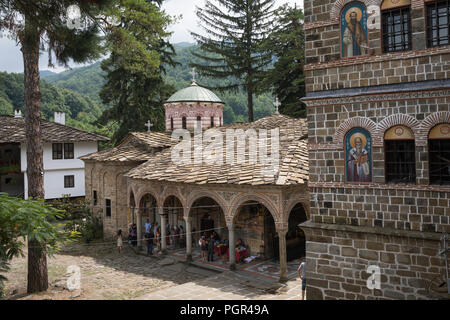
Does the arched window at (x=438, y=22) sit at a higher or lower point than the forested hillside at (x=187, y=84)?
lower

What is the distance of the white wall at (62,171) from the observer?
2577 cm

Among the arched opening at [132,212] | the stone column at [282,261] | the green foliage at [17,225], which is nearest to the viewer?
the green foliage at [17,225]

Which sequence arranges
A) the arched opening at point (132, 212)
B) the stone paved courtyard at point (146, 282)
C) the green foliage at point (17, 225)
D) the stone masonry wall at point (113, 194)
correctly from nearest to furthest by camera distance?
the green foliage at point (17, 225)
the stone paved courtyard at point (146, 282)
the arched opening at point (132, 212)
the stone masonry wall at point (113, 194)

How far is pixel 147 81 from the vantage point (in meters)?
28.8

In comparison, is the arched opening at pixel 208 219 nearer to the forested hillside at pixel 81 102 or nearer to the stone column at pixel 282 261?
the stone column at pixel 282 261

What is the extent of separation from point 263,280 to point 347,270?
4.96m

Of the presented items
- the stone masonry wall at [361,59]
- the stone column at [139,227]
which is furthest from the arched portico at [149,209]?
the stone masonry wall at [361,59]

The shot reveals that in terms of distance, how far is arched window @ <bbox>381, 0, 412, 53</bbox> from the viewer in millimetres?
7258

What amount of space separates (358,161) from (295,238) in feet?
27.2

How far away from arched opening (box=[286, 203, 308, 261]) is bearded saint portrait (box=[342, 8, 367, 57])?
8743 mm

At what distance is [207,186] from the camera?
14.2m

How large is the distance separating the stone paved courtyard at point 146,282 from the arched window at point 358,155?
470 centimetres

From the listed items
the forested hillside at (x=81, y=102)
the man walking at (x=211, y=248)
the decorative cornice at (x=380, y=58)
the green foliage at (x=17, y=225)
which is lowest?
the man walking at (x=211, y=248)

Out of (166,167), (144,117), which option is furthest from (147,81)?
(166,167)
